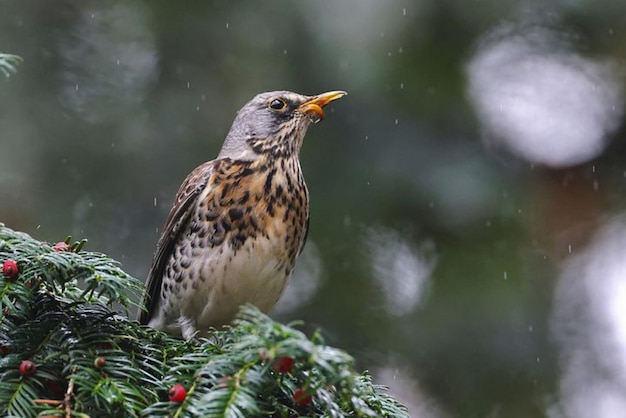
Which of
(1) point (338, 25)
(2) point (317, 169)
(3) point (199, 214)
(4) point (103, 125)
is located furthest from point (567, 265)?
(4) point (103, 125)

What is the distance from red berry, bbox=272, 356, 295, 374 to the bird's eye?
1899 mm

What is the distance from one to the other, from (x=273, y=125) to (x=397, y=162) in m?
0.63

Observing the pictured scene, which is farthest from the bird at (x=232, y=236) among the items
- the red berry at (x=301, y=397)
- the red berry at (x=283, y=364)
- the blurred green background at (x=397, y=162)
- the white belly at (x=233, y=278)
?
the red berry at (x=283, y=364)

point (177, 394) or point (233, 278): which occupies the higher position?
point (233, 278)

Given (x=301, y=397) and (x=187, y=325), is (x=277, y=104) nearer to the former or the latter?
(x=187, y=325)

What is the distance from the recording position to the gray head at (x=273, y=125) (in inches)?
131

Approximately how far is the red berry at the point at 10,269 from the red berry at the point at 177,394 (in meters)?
0.38

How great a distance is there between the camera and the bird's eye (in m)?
3.43

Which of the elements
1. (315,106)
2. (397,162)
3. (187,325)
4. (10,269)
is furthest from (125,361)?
(397,162)

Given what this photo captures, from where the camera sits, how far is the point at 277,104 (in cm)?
343

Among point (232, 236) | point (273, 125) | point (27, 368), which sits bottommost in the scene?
point (27, 368)

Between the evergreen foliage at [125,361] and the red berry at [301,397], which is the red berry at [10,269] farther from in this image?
the red berry at [301,397]

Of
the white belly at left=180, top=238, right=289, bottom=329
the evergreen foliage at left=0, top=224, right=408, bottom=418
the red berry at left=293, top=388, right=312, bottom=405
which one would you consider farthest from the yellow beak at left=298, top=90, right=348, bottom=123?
the red berry at left=293, top=388, right=312, bottom=405

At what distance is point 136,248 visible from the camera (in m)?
3.85
